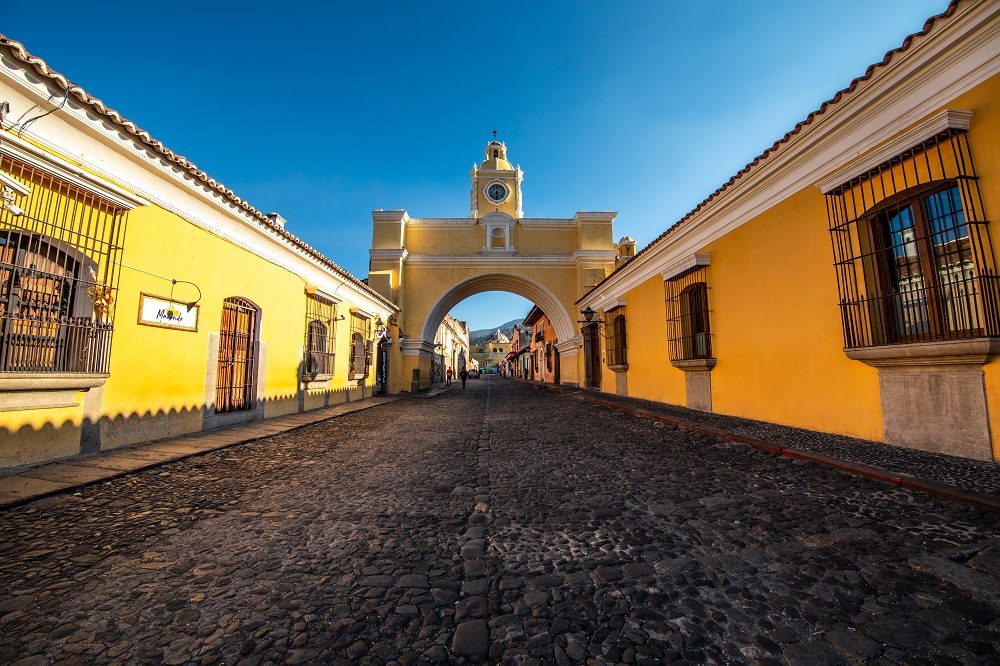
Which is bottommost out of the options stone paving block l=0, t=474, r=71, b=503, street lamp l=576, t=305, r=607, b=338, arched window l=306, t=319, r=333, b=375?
stone paving block l=0, t=474, r=71, b=503

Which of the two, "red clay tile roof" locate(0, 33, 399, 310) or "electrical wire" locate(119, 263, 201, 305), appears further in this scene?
"electrical wire" locate(119, 263, 201, 305)

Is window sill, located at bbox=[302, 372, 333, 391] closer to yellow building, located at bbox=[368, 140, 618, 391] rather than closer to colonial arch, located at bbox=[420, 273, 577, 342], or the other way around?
yellow building, located at bbox=[368, 140, 618, 391]

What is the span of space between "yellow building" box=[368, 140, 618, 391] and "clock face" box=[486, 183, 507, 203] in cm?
491

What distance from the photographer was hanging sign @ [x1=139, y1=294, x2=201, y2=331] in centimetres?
545

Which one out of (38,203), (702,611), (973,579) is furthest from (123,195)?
(973,579)

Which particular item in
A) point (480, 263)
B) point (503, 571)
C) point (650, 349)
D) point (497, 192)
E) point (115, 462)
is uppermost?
point (497, 192)

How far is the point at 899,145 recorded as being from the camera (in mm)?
4312

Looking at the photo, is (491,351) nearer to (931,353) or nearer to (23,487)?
(931,353)

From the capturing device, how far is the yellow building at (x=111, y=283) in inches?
160

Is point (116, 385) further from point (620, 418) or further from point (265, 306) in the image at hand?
point (620, 418)

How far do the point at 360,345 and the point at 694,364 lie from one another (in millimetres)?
10704

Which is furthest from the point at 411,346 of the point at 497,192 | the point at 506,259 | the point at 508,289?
the point at 497,192

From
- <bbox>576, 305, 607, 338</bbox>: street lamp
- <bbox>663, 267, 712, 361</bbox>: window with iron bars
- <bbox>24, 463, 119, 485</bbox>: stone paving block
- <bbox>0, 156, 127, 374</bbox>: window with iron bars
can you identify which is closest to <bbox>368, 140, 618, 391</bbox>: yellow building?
<bbox>576, 305, 607, 338</bbox>: street lamp

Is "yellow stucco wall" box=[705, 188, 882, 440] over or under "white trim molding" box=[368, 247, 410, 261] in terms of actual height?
under
